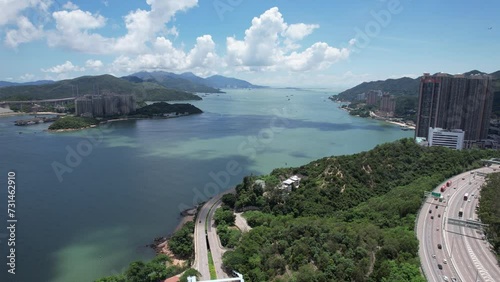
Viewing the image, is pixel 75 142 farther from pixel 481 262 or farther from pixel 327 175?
pixel 481 262

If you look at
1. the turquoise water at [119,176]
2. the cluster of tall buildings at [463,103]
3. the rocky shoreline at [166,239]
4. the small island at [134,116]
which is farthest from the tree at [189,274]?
the small island at [134,116]

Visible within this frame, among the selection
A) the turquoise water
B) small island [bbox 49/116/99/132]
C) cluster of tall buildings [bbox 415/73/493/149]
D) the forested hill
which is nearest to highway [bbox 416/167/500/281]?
the forested hill

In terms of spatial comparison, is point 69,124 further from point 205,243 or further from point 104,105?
point 205,243

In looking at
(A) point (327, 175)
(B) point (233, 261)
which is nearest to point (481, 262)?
(B) point (233, 261)

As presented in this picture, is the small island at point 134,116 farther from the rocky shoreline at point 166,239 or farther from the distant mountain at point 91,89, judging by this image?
the rocky shoreline at point 166,239

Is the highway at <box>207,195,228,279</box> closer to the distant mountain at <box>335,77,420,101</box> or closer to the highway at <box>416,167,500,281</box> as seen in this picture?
the highway at <box>416,167,500,281</box>

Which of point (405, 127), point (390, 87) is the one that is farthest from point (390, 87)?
point (405, 127)
